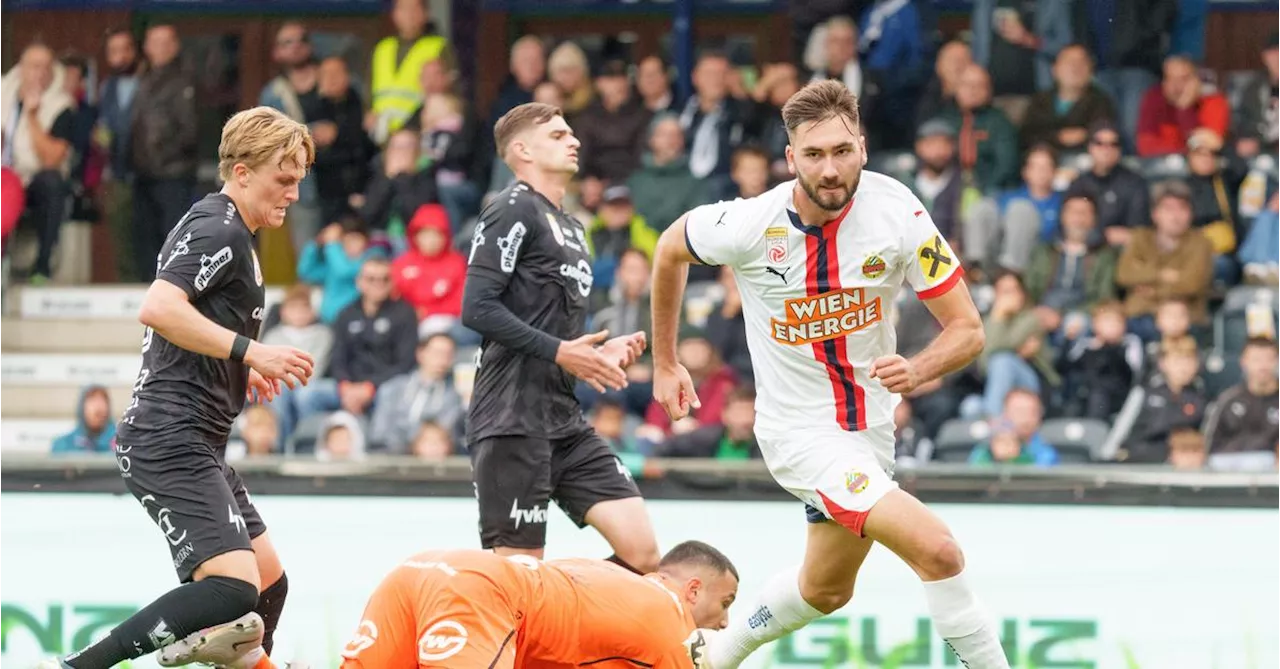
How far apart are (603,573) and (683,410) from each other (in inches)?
28.1

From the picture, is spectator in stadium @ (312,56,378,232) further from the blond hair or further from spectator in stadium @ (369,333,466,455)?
the blond hair

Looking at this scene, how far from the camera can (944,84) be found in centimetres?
1240

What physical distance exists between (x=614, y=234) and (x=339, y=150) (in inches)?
98.2

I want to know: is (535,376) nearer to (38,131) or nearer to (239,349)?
(239,349)

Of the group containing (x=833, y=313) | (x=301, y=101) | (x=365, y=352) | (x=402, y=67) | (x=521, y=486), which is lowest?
(x=521, y=486)

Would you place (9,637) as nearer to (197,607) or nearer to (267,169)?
(197,607)

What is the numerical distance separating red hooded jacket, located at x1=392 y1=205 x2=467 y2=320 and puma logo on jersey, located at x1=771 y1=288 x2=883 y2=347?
562 centimetres

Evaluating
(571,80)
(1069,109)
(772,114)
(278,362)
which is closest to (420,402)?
(571,80)

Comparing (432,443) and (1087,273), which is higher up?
(1087,273)

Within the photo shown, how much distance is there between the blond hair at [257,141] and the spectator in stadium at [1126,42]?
7.68m

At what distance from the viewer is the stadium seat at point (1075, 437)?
32.5 ft

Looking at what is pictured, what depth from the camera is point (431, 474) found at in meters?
8.44

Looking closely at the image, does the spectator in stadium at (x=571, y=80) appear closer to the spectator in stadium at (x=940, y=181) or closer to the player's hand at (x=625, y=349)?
the spectator in stadium at (x=940, y=181)

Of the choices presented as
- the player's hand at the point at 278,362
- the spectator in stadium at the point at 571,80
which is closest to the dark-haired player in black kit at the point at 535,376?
the player's hand at the point at 278,362
